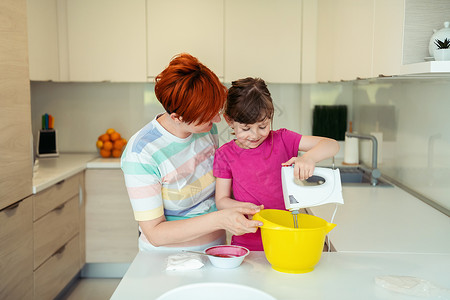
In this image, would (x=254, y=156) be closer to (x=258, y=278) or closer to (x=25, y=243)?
(x=258, y=278)

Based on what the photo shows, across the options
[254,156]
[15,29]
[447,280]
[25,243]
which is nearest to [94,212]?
[25,243]

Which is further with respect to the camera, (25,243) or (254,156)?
(25,243)

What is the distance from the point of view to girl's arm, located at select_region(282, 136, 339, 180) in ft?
4.37

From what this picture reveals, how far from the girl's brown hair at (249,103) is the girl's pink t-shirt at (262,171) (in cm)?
20

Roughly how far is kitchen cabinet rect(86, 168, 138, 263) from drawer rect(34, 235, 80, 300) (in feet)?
0.50

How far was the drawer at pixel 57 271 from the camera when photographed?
8.65ft

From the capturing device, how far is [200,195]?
1.64m

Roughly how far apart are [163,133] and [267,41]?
7.07 ft

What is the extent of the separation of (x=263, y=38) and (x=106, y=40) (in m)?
1.15

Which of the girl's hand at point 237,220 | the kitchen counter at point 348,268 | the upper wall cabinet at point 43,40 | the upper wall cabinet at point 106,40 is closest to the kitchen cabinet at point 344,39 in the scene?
the kitchen counter at point 348,268

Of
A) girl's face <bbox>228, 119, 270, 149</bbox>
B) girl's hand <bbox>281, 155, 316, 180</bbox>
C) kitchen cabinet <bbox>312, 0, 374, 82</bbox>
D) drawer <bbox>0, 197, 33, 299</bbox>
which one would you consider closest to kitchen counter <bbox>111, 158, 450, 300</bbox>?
girl's hand <bbox>281, 155, 316, 180</bbox>

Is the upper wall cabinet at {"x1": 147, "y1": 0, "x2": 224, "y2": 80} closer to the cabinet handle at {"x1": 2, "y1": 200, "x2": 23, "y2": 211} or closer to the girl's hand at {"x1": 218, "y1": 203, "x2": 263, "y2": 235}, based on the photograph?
the cabinet handle at {"x1": 2, "y1": 200, "x2": 23, "y2": 211}

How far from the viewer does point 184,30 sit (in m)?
3.46

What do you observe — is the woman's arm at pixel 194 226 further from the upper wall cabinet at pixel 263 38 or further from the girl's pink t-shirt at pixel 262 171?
the upper wall cabinet at pixel 263 38
